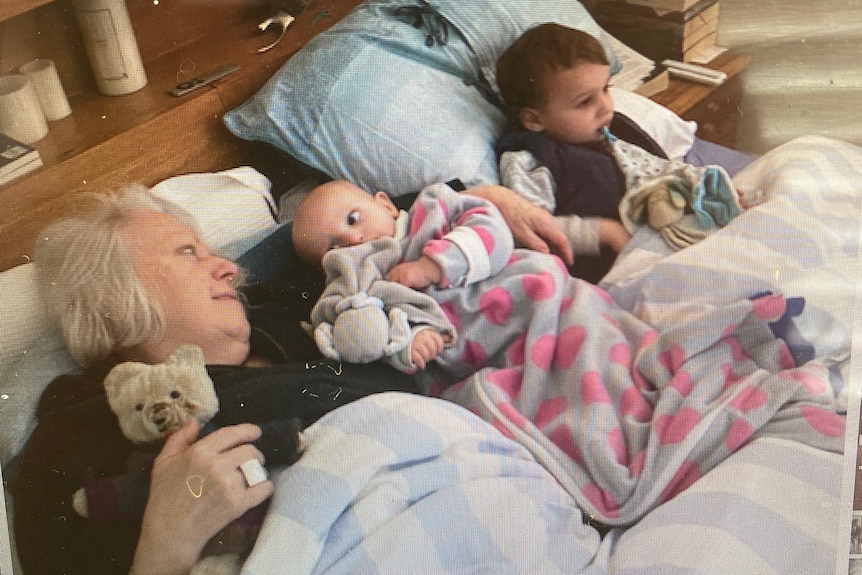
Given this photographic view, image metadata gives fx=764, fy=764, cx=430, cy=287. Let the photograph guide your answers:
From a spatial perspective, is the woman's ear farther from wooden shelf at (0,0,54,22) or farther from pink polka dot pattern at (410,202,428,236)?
wooden shelf at (0,0,54,22)

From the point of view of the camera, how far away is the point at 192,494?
47 centimetres

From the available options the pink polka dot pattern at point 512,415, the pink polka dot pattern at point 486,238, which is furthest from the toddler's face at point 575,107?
the pink polka dot pattern at point 512,415

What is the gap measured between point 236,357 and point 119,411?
8cm

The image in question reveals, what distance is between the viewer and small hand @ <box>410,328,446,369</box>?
1.66ft

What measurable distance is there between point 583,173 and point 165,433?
1.14ft

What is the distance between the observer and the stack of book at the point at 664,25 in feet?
2.00

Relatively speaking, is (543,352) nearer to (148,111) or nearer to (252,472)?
(252,472)

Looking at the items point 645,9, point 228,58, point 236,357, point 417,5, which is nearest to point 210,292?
point 236,357

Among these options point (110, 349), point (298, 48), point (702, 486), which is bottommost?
point (702, 486)

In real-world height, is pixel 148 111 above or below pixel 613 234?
above

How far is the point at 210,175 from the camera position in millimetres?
534

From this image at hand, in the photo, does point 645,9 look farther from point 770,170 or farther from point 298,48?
Answer: point 298,48

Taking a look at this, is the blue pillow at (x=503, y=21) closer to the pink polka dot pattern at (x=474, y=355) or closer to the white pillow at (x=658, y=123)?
the white pillow at (x=658, y=123)

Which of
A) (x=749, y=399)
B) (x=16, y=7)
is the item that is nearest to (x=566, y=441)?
(x=749, y=399)
